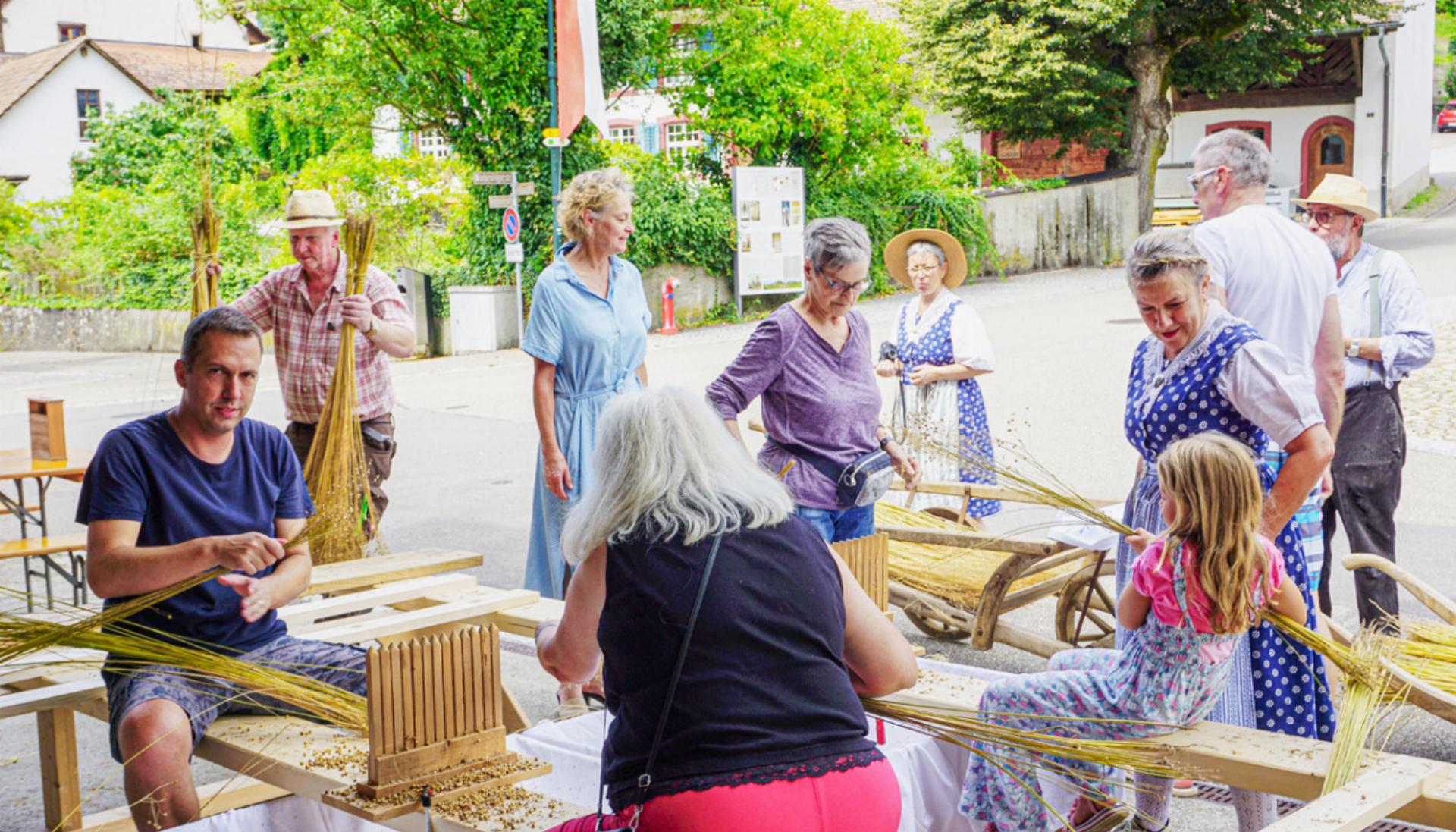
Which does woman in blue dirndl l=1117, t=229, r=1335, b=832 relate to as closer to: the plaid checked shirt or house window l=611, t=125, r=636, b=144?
the plaid checked shirt

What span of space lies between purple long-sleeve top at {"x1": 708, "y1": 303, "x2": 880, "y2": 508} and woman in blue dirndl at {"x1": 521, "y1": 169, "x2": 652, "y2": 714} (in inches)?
15.2

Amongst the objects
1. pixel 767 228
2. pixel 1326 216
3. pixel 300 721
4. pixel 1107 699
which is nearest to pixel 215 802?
pixel 300 721

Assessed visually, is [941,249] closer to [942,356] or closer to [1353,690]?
[942,356]

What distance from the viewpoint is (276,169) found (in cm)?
2961

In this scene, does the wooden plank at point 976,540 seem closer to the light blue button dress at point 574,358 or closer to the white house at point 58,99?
the light blue button dress at point 574,358

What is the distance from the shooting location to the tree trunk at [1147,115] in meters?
25.7

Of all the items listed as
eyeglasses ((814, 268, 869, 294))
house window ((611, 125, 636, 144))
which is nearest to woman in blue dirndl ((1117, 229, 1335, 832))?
eyeglasses ((814, 268, 869, 294))

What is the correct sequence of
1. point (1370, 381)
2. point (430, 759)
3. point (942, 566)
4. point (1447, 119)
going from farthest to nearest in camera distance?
point (1447, 119) < point (942, 566) < point (1370, 381) < point (430, 759)

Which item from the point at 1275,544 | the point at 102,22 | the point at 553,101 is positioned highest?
the point at 102,22

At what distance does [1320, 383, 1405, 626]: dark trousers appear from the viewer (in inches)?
204

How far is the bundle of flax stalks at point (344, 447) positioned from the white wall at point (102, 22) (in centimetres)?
4784

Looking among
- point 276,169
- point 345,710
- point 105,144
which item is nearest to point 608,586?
point 345,710

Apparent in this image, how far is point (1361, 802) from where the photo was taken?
2779 mm

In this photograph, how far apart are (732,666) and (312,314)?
146 inches
